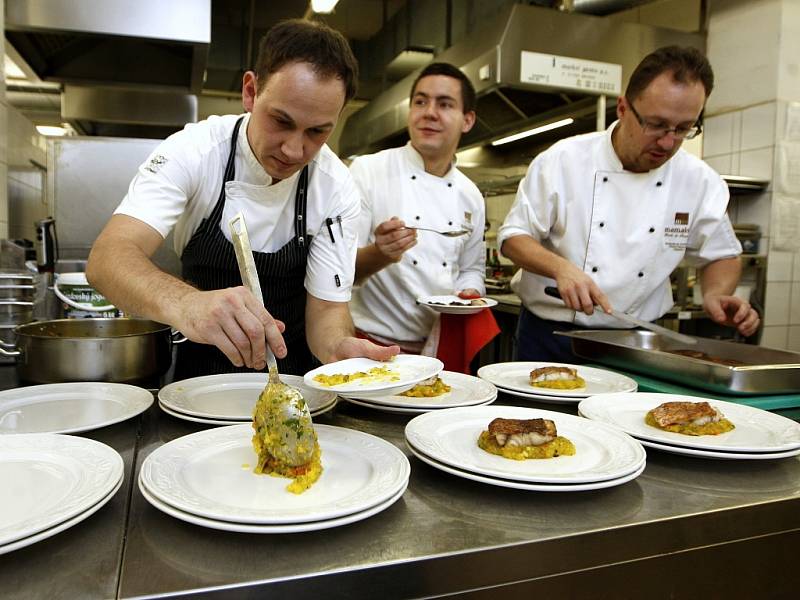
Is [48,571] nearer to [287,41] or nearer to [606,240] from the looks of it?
[287,41]

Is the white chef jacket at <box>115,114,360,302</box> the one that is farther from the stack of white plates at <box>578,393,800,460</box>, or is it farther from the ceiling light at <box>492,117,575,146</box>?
the ceiling light at <box>492,117,575,146</box>

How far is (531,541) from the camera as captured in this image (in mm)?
813

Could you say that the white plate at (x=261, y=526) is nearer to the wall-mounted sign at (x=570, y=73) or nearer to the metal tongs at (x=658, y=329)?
the metal tongs at (x=658, y=329)

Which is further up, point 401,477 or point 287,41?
point 287,41

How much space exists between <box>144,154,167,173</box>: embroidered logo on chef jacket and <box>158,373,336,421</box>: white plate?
0.61m

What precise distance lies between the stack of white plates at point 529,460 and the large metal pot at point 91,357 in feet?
2.41

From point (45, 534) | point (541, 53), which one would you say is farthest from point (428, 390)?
point (541, 53)

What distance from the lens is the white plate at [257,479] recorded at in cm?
78

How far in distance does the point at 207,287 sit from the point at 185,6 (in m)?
1.60

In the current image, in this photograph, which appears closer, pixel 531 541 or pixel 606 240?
pixel 531 541

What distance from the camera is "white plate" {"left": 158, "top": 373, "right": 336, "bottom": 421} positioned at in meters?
1.25

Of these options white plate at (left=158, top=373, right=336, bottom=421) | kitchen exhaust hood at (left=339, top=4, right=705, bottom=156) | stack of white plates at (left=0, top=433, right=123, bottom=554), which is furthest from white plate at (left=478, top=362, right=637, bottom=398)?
kitchen exhaust hood at (left=339, top=4, right=705, bottom=156)

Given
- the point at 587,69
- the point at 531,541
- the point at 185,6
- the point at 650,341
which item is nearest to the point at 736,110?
the point at 587,69

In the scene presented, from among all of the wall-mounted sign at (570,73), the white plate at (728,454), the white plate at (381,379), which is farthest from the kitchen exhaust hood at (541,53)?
the white plate at (728,454)
